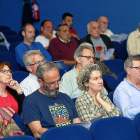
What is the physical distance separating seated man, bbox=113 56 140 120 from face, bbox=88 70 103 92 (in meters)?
0.24

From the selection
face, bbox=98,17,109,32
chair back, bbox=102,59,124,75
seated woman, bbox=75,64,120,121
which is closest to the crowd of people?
seated woman, bbox=75,64,120,121

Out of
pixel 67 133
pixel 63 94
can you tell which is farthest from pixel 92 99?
pixel 67 133

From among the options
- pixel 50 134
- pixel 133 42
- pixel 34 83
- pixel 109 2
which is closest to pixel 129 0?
pixel 109 2

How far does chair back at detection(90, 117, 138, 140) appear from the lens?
8.12 feet

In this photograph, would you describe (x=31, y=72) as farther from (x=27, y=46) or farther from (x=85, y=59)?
(x=27, y=46)

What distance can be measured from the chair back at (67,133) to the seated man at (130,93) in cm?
73

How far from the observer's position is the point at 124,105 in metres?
3.04

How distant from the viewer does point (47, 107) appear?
8.70 feet

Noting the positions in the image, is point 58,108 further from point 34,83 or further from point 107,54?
point 107,54

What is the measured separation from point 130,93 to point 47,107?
0.93m

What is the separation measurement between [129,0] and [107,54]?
1.90m

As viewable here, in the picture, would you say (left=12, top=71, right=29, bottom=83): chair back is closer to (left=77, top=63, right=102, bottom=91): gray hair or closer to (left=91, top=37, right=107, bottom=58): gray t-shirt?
(left=77, top=63, right=102, bottom=91): gray hair

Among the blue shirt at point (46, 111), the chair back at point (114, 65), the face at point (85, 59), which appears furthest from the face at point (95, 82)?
the chair back at point (114, 65)

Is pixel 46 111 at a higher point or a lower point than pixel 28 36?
lower
